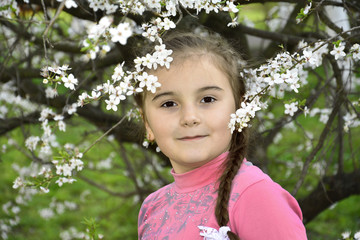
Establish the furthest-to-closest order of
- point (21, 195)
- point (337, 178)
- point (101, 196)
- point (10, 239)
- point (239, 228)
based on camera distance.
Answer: point (101, 196)
point (21, 195)
point (10, 239)
point (337, 178)
point (239, 228)

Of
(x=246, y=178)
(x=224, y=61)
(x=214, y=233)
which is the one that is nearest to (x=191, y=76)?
(x=224, y=61)

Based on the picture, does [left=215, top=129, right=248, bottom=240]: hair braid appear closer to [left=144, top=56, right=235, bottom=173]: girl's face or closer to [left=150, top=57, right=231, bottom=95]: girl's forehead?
[left=144, top=56, right=235, bottom=173]: girl's face

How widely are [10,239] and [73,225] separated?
1.21 metres

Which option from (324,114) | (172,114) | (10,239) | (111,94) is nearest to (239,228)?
(172,114)

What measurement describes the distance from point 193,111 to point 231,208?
0.40 meters

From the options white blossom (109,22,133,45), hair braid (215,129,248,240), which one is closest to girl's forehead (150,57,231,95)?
hair braid (215,129,248,240)

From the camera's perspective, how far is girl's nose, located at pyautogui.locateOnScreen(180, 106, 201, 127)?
1833 millimetres

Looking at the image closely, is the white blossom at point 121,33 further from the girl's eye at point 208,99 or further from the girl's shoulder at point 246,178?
the girl's shoulder at point 246,178

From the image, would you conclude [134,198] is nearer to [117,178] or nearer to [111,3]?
[117,178]

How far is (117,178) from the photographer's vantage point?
6.70 meters

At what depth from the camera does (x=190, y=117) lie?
1831 millimetres

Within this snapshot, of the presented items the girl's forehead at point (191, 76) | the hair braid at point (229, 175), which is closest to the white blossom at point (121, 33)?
the girl's forehead at point (191, 76)

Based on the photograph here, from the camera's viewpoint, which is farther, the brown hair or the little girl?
the brown hair

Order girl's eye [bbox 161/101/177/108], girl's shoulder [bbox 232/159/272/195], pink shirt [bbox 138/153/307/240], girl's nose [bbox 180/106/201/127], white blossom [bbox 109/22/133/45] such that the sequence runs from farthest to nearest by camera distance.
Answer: girl's eye [bbox 161/101/177/108]
girl's nose [bbox 180/106/201/127]
girl's shoulder [bbox 232/159/272/195]
pink shirt [bbox 138/153/307/240]
white blossom [bbox 109/22/133/45]
